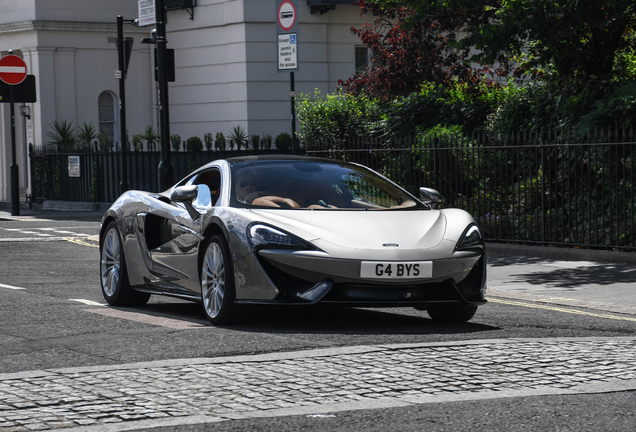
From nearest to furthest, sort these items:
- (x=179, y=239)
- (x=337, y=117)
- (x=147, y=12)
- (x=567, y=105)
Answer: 1. (x=179, y=239)
2. (x=567, y=105)
3. (x=147, y=12)
4. (x=337, y=117)

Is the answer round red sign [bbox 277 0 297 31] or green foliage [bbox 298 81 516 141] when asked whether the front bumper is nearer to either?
round red sign [bbox 277 0 297 31]

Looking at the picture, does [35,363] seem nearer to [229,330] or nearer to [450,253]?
[229,330]

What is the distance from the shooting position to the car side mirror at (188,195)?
889cm

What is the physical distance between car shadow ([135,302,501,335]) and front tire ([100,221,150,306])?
0.72 ft

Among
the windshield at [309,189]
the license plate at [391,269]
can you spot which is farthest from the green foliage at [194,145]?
the license plate at [391,269]

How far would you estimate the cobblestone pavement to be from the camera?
540 centimetres

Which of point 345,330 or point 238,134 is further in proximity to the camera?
point 238,134

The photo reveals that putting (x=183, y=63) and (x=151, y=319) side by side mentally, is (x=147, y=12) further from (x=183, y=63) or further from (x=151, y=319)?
(x=183, y=63)

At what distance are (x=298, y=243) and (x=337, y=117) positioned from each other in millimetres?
14705

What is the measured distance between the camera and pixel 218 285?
8398 mm

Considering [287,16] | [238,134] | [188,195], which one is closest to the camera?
[188,195]

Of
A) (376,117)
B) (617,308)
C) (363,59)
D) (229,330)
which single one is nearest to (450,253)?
(229,330)

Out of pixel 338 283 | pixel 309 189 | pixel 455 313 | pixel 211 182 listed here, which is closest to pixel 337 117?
pixel 211 182

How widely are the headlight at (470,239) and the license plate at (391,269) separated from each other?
48 centimetres
